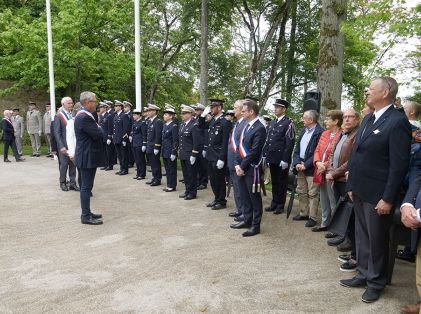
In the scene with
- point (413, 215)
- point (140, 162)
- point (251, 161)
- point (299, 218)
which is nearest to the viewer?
point (413, 215)

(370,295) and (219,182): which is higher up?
(219,182)

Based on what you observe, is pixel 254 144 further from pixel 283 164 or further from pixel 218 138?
pixel 218 138

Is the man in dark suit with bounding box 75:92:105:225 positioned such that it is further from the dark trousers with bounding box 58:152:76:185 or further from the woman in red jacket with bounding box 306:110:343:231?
the woman in red jacket with bounding box 306:110:343:231

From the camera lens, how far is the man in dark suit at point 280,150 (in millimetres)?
7165

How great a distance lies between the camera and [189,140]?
8664mm

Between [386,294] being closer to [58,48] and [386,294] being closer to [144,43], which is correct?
[58,48]

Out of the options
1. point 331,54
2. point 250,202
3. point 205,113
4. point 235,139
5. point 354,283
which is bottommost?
point 354,283

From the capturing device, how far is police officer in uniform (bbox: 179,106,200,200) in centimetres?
845

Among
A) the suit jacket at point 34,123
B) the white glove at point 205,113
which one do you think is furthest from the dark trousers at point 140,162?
the suit jacket at point 34,123

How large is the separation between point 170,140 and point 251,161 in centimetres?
359

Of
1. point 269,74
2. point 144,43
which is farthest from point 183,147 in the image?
point 144,43

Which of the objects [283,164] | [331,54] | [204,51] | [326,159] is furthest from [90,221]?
[204,51]

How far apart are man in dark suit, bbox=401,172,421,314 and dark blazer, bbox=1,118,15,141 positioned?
13.6m

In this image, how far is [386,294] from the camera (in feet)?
13.2
